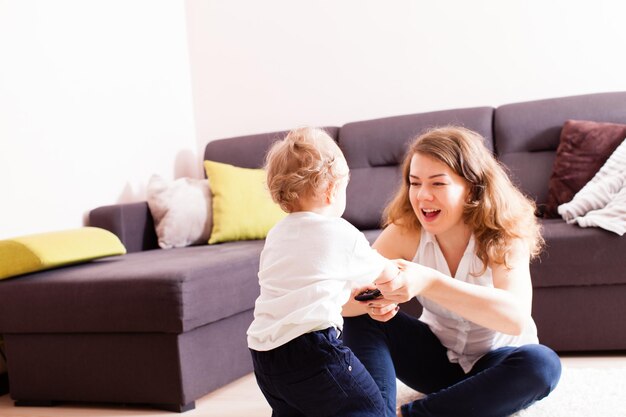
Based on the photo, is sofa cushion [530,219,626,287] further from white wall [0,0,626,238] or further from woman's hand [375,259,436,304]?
white wall [0,0,626,238]

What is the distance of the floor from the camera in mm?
2467

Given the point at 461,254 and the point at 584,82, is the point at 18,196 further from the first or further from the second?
the point at 584,82

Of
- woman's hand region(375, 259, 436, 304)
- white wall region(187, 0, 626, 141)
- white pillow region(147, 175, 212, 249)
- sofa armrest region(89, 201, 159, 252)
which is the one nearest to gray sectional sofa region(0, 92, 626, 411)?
sofa armrest region(89, 201, 159, 252)

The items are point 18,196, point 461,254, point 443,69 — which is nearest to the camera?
point 461,254

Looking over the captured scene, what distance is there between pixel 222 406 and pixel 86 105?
1.69m

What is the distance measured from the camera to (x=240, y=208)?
356 cm

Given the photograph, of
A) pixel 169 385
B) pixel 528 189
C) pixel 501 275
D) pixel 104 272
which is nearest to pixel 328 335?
pixel 501 275

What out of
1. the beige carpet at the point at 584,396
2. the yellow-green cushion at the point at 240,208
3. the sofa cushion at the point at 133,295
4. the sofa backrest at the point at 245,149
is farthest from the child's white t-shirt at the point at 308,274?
the sofa backrest at the point at 245,149

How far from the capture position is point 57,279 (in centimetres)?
263

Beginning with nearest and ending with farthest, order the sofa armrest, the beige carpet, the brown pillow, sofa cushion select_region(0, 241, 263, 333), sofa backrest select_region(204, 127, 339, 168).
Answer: the beige carpet
sofa cushion select_region(0, 241, 263, 333)
the brown pillow
the sofa armrest
sofa backrest select_region(204, 127, 339, 168)

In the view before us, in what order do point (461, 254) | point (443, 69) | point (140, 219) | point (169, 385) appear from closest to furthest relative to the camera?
point (461, 254) < point (169, 385) < point (140, 219) < point (443, 69)

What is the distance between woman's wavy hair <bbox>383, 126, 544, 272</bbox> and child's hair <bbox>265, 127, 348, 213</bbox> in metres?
0.39

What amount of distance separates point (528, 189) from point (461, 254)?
4.52ft

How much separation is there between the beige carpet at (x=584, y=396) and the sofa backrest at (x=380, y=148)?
1.20 m
